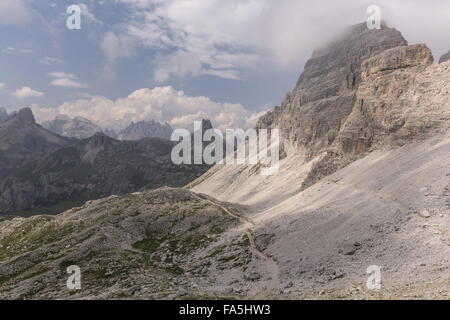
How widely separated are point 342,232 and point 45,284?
55776 millimetres

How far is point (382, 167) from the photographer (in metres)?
88.6

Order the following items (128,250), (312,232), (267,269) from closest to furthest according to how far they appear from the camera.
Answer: (267,269), (312,232), (128,250)

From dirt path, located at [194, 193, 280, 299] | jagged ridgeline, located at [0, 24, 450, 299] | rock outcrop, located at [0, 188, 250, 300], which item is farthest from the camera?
rock outcrop, located at [0, 188, 250, 300]

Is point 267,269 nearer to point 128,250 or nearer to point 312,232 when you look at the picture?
point 312,232

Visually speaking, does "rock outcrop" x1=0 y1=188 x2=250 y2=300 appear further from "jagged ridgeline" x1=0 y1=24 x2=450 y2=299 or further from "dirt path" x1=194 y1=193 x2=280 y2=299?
"dirt path" x1=194 y1=193 x2=280 y2=299

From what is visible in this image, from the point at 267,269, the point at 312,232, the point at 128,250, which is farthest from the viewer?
the point at 128,250

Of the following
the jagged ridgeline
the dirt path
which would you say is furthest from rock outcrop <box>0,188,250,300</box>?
the dirt path

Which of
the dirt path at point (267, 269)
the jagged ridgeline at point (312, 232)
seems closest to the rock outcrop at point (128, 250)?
the jagged ridgeline at point (312, 232)

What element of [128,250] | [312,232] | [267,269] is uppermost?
[312,232]

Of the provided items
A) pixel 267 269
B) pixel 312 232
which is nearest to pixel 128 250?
pixel 267 269

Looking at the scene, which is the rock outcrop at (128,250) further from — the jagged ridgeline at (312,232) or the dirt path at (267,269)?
the dirt path at (267,269)

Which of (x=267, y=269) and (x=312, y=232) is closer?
(x=267, y=269)

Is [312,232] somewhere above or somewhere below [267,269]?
above

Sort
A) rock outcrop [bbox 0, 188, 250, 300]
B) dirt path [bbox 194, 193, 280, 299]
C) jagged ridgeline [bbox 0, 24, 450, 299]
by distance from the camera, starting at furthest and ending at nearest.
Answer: rock outcrop [bbox 0, 188, 250, 300]
dirt path [bbox 194, 193, 280, 299]
jagged ridgeline [bbox 0, 24, 450, 299]
